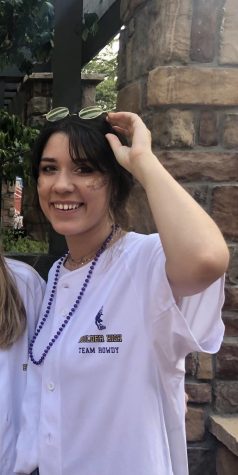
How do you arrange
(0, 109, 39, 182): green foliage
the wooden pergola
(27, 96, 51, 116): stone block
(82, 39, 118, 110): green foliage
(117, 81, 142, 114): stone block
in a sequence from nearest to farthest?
(117, 81, 142, 114): stone block, the wooden pergola, (0, 109, 39, 182): green foliage, (27, 96, 51, 116): stone block, (82, 39, 118, 110): green foliage

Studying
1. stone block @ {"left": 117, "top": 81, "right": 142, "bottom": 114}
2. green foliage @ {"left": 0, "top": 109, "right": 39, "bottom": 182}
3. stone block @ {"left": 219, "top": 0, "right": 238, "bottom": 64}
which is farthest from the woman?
green foliage @ {"left": 0, "top": 109, "right": 39, "bottom": 182}

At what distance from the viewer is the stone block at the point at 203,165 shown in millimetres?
2525

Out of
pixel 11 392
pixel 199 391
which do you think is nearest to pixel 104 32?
pixel 199 391

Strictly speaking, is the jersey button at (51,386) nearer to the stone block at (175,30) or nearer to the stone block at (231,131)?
the stone block at (231,131)

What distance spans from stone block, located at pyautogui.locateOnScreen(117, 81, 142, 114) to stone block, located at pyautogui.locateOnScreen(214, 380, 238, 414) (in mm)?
1273

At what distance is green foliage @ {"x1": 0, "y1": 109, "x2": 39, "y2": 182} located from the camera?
12.3 feet

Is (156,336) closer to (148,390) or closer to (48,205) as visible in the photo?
(148,390)

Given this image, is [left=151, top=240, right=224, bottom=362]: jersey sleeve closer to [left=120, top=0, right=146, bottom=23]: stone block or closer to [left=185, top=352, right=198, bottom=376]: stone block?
[left=185, top=352, right=198, bottom=376]: stone block

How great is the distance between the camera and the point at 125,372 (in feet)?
4.34

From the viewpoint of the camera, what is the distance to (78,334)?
1.38 meters

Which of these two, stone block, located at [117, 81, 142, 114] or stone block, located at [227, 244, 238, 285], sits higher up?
stone block, located at [117, 81, 142, 114]

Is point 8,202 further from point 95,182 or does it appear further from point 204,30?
point 95,182

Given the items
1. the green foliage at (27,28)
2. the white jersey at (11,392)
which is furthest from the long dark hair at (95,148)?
the green foliage at (27,28)

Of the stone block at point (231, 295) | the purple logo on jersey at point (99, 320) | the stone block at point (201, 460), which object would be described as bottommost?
the stone block at point (201, 460)
